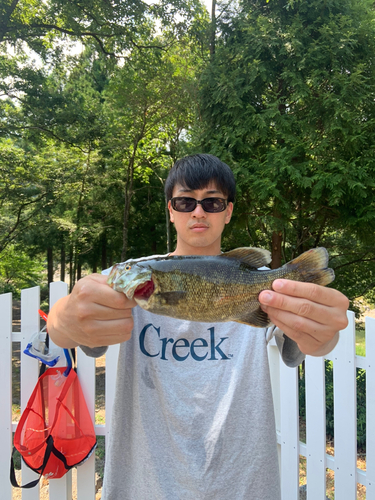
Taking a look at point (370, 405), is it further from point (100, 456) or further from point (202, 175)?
point (100, 456)

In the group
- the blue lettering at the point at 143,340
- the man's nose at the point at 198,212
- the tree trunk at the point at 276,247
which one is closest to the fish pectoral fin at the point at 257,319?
the blue lettering at the point at 143,340

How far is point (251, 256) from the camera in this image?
68.9 inches

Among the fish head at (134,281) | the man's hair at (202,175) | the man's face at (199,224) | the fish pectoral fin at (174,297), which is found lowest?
the fish pectoral fin at (174,297)

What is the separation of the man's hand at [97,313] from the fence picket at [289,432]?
1957 millimetres

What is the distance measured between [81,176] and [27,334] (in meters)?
14.9

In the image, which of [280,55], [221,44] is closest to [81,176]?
[221,44]

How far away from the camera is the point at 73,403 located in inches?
120

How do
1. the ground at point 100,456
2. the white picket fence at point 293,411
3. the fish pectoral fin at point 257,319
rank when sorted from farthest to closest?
the ground at point 100,456, the white picket fence at point 293,411, the fish pectoral fin at point 257,319

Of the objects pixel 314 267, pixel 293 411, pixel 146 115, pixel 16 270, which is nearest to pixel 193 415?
pixel 314 267

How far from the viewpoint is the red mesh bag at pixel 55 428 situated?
2.84 m

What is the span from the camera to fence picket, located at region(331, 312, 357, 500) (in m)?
2.81

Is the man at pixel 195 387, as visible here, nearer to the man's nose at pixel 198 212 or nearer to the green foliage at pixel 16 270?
the man's nose at pixel 198 212

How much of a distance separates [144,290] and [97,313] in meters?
0.25

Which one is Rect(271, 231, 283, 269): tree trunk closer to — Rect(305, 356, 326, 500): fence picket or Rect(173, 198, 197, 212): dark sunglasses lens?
Rect(305, 356, 326, 500): fence picket
